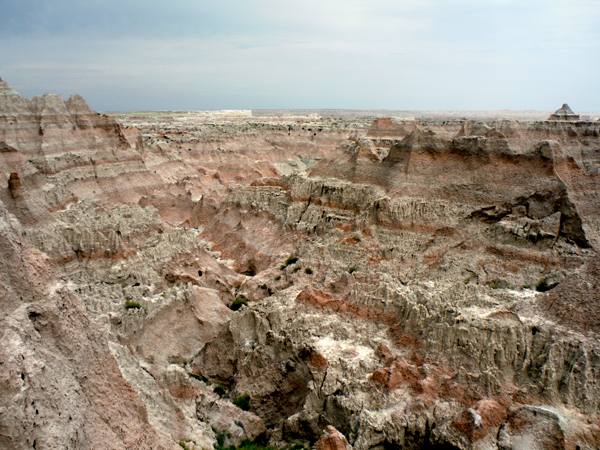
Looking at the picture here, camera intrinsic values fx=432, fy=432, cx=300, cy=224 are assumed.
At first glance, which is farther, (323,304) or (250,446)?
(323,304)

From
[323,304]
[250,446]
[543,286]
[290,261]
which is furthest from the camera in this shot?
[290,261]

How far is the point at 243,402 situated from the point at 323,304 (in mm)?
5478

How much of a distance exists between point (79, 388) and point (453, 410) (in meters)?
10.4

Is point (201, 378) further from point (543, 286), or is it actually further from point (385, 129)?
point (385, 129)

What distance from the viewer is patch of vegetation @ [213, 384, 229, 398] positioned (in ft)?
58.1

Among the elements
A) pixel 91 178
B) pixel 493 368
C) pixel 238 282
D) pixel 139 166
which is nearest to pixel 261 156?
pixel 139 166

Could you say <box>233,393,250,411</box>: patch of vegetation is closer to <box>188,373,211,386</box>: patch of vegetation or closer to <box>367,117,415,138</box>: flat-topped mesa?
<box>188,373,211,386</box>: patch of vegetation

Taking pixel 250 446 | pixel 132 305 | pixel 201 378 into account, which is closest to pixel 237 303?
pixel 132 305

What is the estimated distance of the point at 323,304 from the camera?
1978 cm

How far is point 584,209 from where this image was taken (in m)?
26.5

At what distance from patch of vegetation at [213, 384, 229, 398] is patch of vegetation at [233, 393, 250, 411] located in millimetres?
807

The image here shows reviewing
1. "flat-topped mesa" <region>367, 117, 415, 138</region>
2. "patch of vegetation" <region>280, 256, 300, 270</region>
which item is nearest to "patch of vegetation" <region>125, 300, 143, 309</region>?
"patch of vegetation" <region>280, 256, 300, 270</region>

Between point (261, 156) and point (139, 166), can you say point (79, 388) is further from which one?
point (261, 156)

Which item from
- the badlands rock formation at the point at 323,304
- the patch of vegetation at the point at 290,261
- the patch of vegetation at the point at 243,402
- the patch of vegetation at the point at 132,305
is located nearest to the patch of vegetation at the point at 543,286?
the badlands rock formation at the point at 323,304
